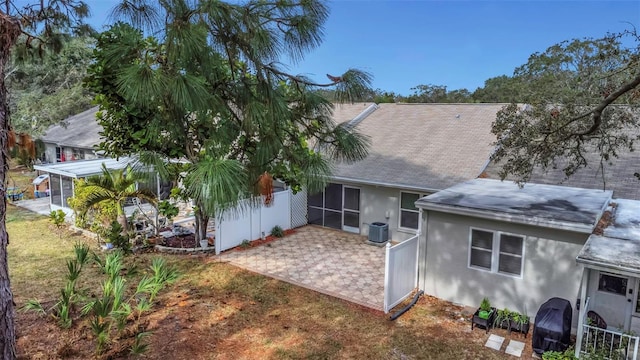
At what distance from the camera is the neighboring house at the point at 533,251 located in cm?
733

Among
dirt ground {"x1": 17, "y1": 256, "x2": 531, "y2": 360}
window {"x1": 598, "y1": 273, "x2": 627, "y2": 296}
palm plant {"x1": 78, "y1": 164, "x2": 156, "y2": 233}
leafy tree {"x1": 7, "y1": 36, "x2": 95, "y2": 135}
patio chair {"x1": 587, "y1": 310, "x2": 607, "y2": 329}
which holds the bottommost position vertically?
Result: dirt ground {"x1": 17, "y1": 256, "x2": 531, "y2": 360}

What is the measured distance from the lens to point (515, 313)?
8375 mm

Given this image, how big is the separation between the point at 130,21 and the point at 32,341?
561 centimetres

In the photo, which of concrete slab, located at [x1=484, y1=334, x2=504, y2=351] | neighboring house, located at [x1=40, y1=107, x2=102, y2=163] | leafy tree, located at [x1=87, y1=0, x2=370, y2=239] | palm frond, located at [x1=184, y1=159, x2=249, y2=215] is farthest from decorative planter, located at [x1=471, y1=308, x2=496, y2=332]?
neighboring house, located at [x1=40, y1=107, x2=102, y2=163]

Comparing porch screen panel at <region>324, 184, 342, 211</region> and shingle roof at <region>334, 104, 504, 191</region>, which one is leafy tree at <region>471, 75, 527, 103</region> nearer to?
shingle roof at <region>334, 104, 504, 191</region>

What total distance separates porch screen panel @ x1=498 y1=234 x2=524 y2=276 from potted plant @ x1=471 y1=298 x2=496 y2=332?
888 mm

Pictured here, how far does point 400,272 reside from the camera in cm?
917

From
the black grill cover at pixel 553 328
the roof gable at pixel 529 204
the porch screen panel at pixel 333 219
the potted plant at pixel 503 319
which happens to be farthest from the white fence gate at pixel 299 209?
the black grill cover at pixel 553 328

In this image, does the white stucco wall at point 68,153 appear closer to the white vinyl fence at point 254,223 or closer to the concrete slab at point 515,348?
the white vinyl fence at point 254,223

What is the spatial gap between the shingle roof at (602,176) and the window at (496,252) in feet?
12.6

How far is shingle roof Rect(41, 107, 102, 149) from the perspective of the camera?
23359 millimetres

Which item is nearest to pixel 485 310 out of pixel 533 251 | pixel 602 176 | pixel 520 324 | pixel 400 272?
pixel 520 324

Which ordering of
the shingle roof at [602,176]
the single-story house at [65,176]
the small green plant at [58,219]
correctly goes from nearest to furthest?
the shingle roof at [602,176] < the small green plant at [58,219] < the single-story house at [65,176]

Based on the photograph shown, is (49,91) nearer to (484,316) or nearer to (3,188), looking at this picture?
(3,188)
